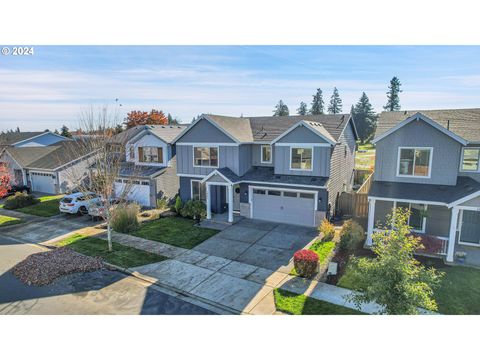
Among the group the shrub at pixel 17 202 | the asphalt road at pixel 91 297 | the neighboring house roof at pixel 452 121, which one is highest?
the neighboring house roof at pixel 452 121

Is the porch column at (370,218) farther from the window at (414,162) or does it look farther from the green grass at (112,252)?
the green grass at (112,252)

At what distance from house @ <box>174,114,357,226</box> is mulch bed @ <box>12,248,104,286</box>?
8275mm

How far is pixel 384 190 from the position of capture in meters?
14.9

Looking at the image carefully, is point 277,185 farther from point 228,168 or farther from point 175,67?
point 175,67

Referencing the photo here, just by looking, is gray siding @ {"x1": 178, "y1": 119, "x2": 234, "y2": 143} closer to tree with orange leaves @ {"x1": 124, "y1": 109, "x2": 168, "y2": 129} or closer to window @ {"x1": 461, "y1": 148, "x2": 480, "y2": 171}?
window @ {"x1": 461, "y1": 148, "x2": 480, "y2": 171}

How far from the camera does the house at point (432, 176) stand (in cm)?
1384

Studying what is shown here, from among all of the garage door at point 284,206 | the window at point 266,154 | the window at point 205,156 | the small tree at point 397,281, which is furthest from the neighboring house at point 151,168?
the small tree at point 397,281

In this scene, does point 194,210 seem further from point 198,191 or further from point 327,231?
point 327,231

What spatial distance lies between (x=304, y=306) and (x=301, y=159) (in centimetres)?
1025

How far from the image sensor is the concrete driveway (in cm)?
1369

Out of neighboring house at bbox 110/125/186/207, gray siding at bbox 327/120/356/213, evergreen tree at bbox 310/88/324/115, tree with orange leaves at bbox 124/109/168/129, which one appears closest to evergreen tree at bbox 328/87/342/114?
evergreen tree at bbox 310/88/324/115

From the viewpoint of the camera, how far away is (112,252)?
14.7m

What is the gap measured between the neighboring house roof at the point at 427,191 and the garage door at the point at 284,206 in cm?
405

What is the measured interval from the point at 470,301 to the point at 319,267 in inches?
200
